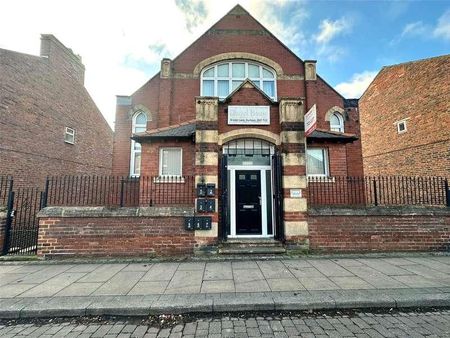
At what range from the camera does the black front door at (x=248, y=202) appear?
777cm

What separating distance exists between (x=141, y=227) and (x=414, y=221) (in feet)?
25.8

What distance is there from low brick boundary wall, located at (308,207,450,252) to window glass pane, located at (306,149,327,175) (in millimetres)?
2921

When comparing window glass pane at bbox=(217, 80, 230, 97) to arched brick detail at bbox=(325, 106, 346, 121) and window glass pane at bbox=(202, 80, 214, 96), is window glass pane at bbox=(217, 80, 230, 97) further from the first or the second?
arched brick detail at bbox=(325, 106, 346, 121)

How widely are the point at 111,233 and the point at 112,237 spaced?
112 mm

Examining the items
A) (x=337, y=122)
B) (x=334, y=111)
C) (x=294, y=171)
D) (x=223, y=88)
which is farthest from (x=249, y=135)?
(x=337, y=122)

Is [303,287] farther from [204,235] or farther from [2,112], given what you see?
[2,112]

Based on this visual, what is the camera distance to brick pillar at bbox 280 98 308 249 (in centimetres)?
694

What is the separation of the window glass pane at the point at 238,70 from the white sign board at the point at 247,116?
19.0 ft

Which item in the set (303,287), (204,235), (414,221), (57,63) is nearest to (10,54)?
(57,63)

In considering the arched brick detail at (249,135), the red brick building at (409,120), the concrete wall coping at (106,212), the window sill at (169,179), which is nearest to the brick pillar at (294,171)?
the arched brick detail at (249,135)

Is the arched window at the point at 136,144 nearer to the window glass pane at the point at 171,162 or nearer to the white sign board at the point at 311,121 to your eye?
the window glass pane at the point at 171,162

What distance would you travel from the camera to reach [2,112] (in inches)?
406

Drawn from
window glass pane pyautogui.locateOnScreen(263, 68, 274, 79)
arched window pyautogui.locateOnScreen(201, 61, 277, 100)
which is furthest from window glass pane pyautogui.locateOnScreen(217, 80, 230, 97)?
window glass pane pyautogui.locateOnScreen(263, 68, 274, 79)

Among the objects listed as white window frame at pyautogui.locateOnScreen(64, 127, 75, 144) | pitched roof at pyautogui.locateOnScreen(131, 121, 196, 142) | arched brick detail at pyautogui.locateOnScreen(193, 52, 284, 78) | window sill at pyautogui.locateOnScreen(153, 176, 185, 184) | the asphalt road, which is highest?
arched brick detail at pyautogui.locateOnScreen(193, 52, 284, 78)
